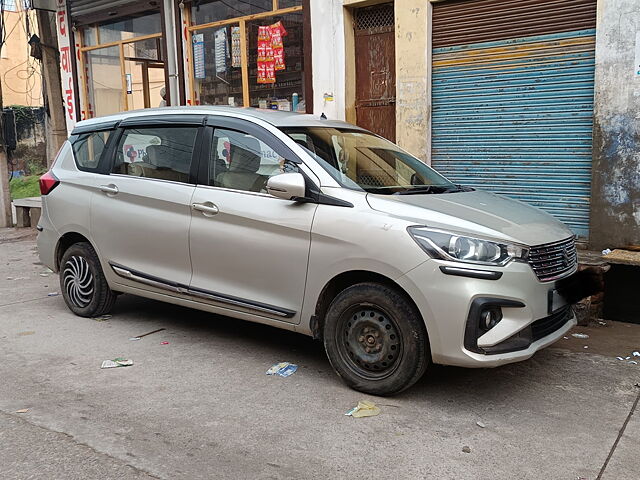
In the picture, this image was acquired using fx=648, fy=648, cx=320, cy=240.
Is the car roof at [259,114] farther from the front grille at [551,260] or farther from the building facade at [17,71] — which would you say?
the building facade at [17,71]

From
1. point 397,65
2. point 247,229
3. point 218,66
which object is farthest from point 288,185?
point 218,66

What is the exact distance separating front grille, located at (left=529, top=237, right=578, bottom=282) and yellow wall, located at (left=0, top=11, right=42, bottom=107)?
29216 mm

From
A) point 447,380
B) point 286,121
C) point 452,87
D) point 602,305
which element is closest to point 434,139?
point 452,87

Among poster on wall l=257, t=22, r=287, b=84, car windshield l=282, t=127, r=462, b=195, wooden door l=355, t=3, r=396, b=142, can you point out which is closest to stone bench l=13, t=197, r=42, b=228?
poster on wall l=257, t=22, r=287, b=84

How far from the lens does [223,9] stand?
1123cm

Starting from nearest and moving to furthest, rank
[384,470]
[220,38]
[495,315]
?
1. [384,470]
2. [495,315]
3. [220,38]

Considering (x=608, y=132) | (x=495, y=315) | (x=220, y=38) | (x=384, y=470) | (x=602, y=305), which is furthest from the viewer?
(x=220, y=38)

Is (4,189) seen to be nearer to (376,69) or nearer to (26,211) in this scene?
(26,211)

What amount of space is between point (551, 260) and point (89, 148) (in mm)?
4157

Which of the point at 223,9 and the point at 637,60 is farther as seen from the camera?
the point at 223,9

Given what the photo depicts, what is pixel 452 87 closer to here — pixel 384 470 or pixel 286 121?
pixel 286 121

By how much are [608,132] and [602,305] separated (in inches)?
77.4

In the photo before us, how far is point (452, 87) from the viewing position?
8.40 m

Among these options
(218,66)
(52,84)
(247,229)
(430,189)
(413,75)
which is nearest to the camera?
(247,229)
